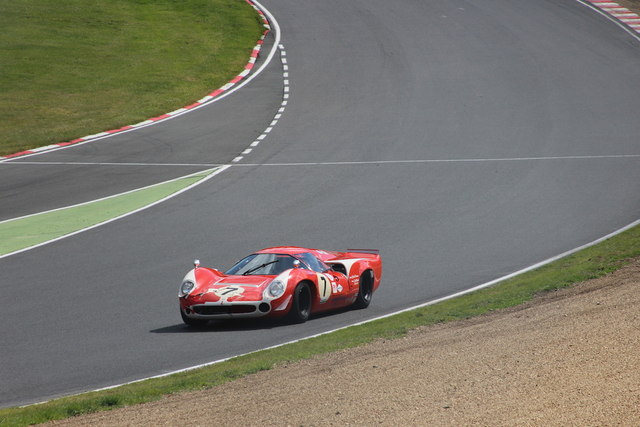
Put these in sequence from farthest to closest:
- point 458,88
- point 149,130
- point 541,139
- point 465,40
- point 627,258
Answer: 1. point 465,40
2. point 458,88
3. point 149,130
4. point 541,139
5. point 627,258

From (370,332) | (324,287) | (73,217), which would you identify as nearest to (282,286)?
(324,287)

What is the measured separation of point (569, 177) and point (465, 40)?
15.5 meters

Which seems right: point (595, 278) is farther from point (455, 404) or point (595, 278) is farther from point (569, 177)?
point (569, 177)

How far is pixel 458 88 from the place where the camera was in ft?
102

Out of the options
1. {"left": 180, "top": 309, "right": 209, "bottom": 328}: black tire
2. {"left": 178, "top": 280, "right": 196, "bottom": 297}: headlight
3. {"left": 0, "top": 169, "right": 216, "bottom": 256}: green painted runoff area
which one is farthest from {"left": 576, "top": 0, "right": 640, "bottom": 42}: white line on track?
{"left": 180, "top": 309, "right": 209, "bottom": 328}: black tire

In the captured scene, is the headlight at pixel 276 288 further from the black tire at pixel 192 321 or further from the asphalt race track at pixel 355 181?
the black tire at pixel 192 321

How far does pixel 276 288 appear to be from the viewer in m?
12.7

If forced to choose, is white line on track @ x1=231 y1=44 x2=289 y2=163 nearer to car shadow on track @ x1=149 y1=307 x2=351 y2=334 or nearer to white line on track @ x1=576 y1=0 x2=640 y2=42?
car shadow on track @ x1=149 y1=307 x2=351 y2=334

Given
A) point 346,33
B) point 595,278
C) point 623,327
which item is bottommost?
point 346,33

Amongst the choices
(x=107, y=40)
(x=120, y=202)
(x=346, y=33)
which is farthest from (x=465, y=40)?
(x=120, y=202)

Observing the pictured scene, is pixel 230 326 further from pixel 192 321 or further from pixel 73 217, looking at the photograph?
pixel 73 217

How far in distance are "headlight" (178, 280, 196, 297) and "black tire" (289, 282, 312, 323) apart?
4.59 ft

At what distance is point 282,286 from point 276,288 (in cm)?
9

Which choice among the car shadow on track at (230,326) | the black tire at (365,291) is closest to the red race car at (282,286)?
the black tire at (365,291)
